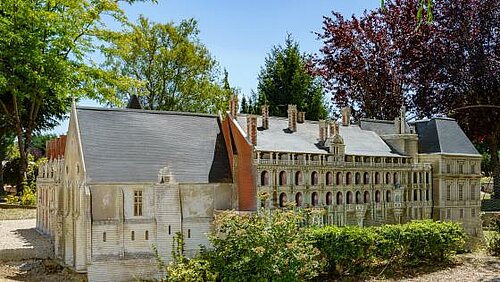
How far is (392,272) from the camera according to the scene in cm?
3070

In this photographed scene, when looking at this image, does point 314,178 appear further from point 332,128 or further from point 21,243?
point 21,243

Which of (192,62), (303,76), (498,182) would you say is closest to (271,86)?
(303,76)

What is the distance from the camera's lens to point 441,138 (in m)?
40.2

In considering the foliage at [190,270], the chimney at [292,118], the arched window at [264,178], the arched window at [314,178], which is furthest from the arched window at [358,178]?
the foliage at [190,270]

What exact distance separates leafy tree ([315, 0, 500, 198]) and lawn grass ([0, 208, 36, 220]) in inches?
1276

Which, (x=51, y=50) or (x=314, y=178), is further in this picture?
(x=51, y=50)

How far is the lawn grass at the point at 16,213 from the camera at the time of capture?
1839 inches

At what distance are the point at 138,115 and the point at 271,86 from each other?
33711mm

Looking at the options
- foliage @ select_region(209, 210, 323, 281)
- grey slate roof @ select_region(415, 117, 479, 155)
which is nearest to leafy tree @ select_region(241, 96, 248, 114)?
grey slate roof @ select_region(415, 117, 479, 155)

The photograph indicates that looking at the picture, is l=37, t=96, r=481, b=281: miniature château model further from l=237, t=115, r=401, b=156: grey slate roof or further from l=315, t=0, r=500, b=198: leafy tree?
l=315, t=0, r=500, b=198: leafy tree

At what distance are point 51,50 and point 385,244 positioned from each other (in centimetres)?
3118

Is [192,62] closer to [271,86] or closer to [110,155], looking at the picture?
[271,86]

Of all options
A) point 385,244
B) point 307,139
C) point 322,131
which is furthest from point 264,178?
point 385,244

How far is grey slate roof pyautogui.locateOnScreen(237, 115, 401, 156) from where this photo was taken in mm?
32594
